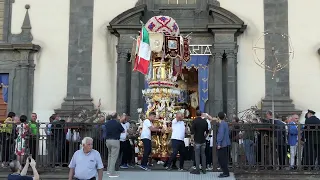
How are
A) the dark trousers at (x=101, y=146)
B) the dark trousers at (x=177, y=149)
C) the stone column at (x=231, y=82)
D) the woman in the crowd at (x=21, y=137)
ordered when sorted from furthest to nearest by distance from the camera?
the stone column at (x=231, y=82) → the dark trousers at (x=101, y=146) → the woman in the crowd at (x=21, y=137) → the dark trousers at (x=177, y=149)

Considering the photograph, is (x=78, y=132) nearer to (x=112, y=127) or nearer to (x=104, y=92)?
(x=112, y=127)

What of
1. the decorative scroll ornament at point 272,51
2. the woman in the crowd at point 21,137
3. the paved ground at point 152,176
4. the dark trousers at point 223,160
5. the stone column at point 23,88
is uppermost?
the decorative scroll ornament at point 272,51

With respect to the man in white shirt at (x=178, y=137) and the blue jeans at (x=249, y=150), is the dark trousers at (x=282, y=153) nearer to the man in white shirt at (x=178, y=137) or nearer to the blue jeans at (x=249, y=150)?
the blue jeans at (x=249, y=150)

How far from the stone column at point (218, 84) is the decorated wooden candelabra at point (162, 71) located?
515 centimetres

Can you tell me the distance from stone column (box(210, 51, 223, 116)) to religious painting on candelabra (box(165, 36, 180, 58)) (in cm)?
556

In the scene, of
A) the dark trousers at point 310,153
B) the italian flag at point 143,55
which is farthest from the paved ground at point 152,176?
the italian flag at point 143,55

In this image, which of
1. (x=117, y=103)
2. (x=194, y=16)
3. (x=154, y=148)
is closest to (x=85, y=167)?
(x=154, y=148)

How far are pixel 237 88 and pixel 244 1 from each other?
3717mm

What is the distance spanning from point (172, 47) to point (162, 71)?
31.0 inches

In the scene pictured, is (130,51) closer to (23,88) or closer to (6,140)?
(23,88)

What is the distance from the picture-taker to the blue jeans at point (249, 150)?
13.1 metres

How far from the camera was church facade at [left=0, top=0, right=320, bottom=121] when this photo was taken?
69.3ft

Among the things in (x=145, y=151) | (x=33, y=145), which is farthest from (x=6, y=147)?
(x=145, y=151)

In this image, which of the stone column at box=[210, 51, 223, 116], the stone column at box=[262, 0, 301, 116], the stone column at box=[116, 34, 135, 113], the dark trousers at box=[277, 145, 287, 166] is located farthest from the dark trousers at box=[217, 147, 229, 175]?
the stone column at box=[116, 34, 135, 113]
